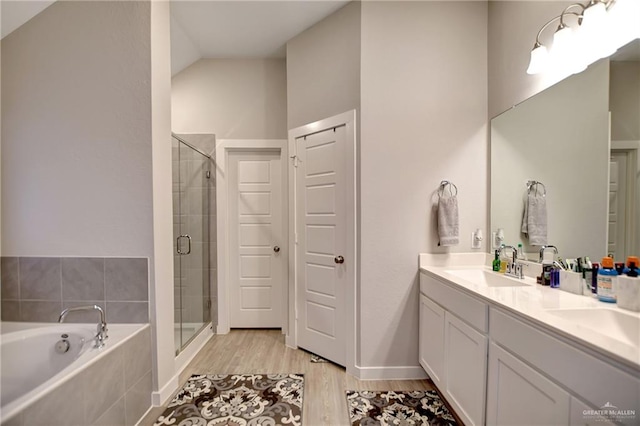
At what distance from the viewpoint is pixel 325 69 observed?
230cm

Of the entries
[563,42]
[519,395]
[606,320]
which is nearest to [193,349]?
[519,395]

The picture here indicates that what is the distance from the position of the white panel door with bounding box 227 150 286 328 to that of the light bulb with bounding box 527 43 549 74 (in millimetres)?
2260

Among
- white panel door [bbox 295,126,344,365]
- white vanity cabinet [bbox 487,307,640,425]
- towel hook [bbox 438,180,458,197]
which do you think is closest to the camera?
white vanity cabinet [bbox 487,307,640,425]

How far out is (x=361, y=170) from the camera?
207 cm

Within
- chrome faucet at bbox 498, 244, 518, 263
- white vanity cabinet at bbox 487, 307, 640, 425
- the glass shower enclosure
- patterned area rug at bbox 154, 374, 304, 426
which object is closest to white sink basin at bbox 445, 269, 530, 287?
chrome faucet at bbox 498, 244, 518, 263

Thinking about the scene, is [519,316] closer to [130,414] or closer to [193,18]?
[130,414]

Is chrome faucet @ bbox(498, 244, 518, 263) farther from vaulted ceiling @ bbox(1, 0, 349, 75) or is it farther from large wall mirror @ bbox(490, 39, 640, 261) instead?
vaulted ceiling @ bbox(1, 0, 349, 75)

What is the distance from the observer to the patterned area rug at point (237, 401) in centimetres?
165

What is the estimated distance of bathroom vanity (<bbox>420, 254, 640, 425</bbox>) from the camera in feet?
2.61

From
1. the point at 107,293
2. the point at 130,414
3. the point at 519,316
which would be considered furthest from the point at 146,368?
the point at 519,316

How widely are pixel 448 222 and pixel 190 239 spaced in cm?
235

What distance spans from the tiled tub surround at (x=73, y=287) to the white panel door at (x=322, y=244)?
126 centimetres

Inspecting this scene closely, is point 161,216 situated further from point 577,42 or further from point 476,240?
point 577,42

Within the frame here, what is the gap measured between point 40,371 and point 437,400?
256cm
